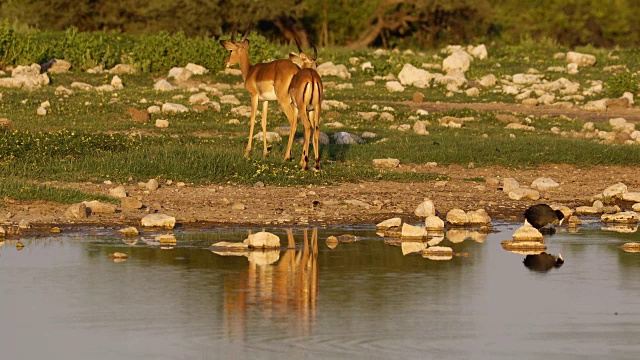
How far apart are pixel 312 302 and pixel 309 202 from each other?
201 inches

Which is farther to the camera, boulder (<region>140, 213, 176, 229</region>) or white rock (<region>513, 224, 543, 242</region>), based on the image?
boulder (<region>140, 213, 176, 229</region>)

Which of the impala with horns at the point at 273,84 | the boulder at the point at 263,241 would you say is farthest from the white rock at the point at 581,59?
the boulder at the point at 263,241

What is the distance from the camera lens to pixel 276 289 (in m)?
10.2

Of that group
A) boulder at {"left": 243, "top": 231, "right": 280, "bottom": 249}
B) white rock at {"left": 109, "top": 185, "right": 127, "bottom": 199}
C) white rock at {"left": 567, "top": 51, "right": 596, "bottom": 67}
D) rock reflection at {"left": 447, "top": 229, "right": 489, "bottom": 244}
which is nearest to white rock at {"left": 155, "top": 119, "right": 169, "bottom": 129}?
white rock at {"left": 109, "top": 185, "right": 127, "bottom": 199}

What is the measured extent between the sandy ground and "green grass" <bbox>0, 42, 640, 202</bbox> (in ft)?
1.17

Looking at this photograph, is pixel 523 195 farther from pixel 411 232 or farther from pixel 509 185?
pixel 411 232

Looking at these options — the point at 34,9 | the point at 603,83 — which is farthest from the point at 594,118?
the point at 34,9

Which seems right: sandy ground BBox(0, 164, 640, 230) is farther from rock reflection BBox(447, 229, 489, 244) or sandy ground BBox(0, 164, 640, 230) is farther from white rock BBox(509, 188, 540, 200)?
rock reflection BBox(447, 229, 489, 244)

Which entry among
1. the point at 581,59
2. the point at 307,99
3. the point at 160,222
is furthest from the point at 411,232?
the point at 581,59

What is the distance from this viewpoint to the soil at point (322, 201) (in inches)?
535

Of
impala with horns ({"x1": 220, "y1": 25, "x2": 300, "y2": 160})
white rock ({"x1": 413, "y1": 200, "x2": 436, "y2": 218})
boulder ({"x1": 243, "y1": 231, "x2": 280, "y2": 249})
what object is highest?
impala with horns ({"x1": 220, "y1": 25, "x2": 300, "y2": 160})

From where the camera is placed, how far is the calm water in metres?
8.34

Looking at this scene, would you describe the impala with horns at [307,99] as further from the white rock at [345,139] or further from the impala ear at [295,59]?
the white rock at [345,139]

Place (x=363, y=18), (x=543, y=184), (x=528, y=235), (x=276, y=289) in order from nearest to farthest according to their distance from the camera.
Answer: (x=276, y=289) → (x=528, y=235) → (x=543, y=184) → (x=363, y=18)
